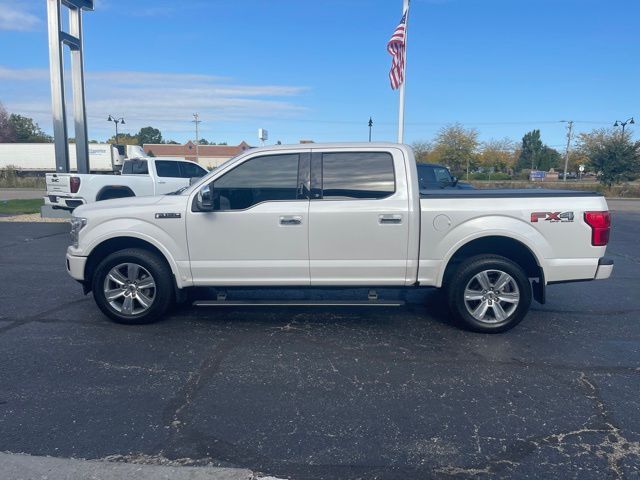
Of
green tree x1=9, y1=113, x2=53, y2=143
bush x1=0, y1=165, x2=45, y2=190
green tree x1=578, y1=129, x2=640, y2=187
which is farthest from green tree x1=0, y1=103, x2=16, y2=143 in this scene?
green tree x1=578, y1=129, x2=640, y2=187

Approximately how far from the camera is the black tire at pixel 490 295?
17.0ft

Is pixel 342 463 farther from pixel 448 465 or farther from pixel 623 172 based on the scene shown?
pixel 623 172

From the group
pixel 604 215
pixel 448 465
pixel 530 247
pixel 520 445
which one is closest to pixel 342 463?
pixel 448 465

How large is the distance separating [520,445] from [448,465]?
564mm

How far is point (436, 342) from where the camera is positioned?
16.6ft

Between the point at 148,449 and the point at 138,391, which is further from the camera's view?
the point at 138,391

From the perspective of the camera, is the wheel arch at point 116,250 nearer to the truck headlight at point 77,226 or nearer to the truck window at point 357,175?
the truck headlight at point 77,226

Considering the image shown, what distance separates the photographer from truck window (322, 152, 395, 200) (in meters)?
5.22

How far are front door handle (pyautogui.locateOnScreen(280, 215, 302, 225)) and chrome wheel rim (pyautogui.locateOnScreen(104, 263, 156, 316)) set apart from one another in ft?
5.30

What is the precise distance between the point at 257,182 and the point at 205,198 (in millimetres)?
578

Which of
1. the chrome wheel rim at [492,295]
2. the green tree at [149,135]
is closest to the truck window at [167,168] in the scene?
the chrome wheel rim at [492,295]

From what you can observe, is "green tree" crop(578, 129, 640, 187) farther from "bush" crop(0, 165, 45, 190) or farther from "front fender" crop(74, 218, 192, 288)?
"bush" crop(0, 165, 45, 190)

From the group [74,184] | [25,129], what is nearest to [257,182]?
[74,184]

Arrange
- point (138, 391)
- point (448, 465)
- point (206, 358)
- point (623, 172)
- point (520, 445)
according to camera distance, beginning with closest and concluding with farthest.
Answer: point (448, 465) < point (520, 445) < point (138, 391) < point (206, 358) < point (623, 172)
